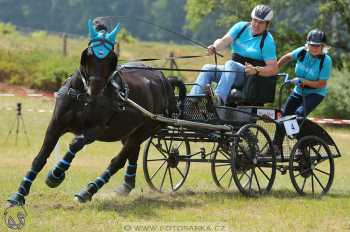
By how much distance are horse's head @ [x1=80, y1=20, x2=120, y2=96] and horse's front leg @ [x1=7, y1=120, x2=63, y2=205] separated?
571mm

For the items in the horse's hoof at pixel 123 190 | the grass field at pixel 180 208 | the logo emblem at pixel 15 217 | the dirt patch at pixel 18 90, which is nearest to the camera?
the logo emblem at pixel 15 217

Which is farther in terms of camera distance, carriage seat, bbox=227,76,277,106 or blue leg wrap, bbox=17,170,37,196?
carriage seat, bbox=227,76,277,106

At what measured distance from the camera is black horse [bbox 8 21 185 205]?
852cm

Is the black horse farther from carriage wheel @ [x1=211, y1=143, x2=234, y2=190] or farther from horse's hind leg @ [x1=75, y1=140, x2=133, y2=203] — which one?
carriage wheel @ [x1=211, y1=143, x2=234, y2=190]

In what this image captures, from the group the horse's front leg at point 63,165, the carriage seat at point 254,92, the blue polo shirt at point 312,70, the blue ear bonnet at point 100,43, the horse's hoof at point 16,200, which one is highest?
the blue ear bonnet at point 100,43

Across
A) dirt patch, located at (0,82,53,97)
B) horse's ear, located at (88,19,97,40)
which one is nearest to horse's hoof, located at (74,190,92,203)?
horse's ear, located at (88,19,97,40)

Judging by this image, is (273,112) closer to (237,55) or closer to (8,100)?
(237,55)

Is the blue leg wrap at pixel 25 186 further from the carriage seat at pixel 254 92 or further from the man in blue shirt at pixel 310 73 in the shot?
the man in blue shirt at pixel 310 73

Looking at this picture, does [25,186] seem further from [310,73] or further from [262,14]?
[310,73]

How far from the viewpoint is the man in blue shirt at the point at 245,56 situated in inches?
401

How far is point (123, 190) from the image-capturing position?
33.0 feet

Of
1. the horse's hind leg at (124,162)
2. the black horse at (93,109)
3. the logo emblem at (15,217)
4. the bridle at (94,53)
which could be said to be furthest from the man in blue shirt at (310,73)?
the logo emblem at (15,217)

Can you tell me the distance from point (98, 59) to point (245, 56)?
8.33ft

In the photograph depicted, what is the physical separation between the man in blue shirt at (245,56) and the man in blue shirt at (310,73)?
0.41 m
